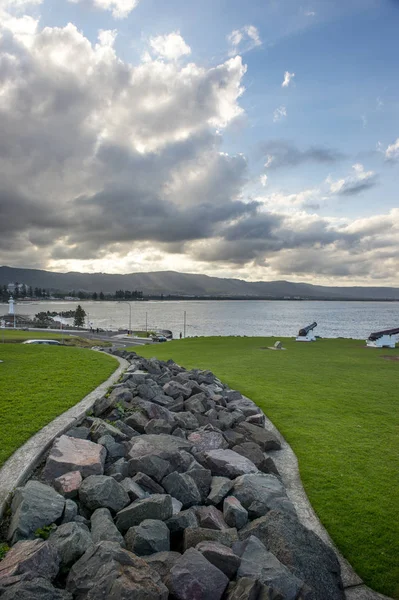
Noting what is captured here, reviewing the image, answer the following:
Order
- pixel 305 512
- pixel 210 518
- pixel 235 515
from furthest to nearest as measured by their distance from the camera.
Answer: pixel 305 512 < pixel 235 515 < pixel 210 518

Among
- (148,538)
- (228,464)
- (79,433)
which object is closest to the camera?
(148,538)

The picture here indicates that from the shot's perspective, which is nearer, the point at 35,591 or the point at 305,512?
the point at 35,591

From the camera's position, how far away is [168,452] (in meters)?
6.23

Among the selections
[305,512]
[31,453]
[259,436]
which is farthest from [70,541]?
[259,436]

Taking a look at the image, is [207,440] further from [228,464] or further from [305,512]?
[305,512]

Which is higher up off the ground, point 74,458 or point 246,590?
point 74,458

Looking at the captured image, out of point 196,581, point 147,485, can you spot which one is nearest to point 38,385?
point 147,485

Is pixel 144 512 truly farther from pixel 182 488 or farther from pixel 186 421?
pixel 186 421

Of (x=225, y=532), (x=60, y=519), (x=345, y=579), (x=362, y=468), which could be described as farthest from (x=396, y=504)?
(x=60, y=519)

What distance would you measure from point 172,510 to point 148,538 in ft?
2.23

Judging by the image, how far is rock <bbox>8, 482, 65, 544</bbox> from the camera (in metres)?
4.12

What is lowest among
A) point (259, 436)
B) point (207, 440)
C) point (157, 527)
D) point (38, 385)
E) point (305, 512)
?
point (305, 512)

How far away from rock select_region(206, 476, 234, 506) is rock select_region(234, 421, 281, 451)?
255cm

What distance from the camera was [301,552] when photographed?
4195 mm
